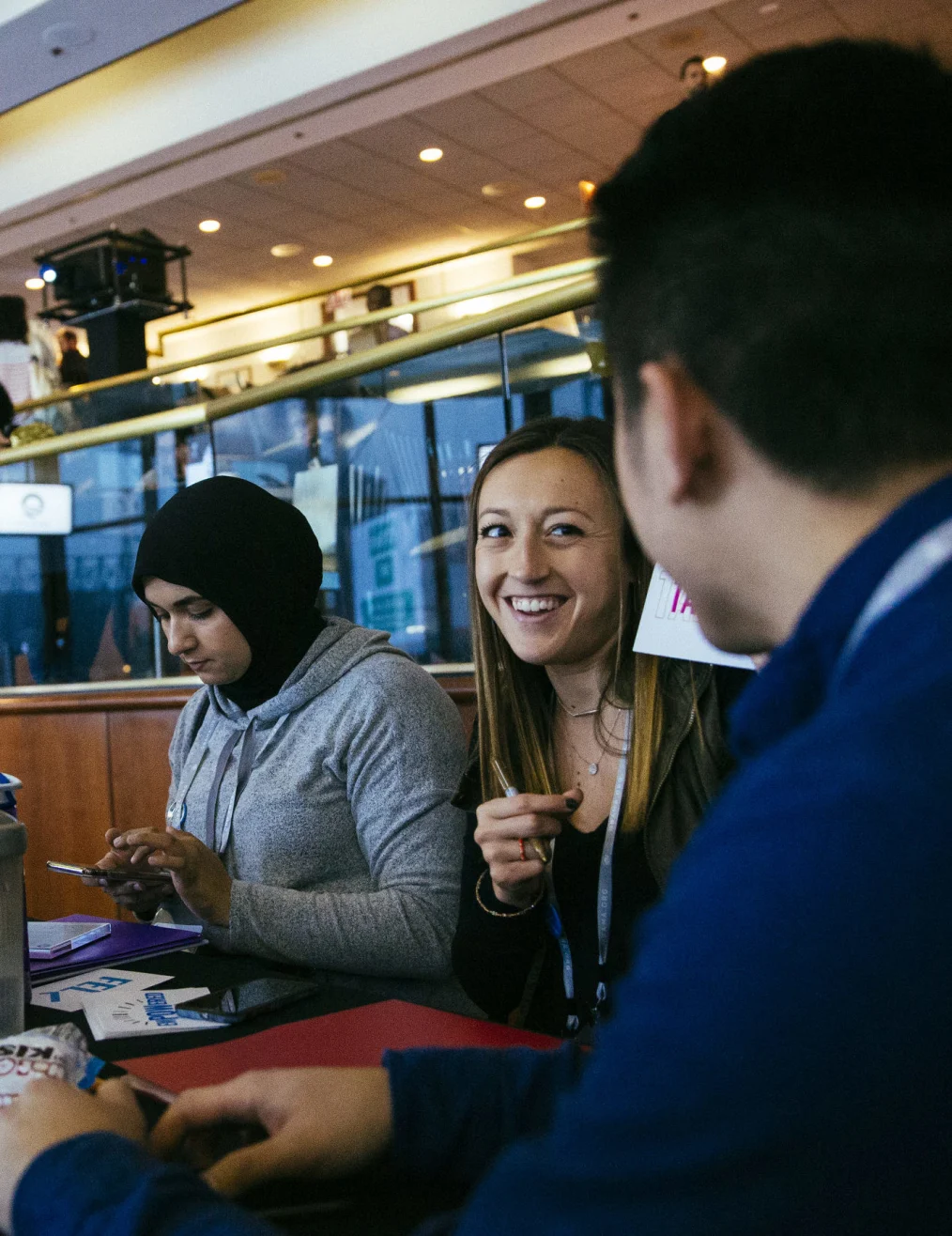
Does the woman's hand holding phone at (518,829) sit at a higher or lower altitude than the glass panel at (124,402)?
lower

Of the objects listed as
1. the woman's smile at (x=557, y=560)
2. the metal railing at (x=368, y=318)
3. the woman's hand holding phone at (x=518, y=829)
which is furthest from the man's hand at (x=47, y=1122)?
the metal railing at (x=368, y=318)

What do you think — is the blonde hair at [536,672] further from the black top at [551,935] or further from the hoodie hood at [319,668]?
the hoodie hood at [319,668]

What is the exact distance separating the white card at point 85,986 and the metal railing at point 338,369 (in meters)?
1.66

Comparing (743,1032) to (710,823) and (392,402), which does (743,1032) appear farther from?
(392,402)

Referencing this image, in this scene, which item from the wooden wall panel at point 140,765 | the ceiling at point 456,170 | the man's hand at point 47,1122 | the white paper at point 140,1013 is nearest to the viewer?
the man's hand at point 47,1122

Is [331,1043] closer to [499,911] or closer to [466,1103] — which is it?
[466,1103]

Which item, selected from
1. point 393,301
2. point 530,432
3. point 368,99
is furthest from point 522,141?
point 530,432

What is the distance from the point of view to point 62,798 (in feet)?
12.7

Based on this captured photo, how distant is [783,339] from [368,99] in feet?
19.6

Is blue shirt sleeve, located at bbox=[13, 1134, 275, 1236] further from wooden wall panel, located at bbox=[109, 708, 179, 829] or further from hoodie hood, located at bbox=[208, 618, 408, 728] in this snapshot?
wooden wall panel, located at bbox=[109, 708, 179, 829]

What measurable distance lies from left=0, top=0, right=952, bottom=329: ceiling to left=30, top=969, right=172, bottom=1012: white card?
15.8 ft

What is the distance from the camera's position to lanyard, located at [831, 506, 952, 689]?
1.59ft

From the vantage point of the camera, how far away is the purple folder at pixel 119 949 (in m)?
1.41

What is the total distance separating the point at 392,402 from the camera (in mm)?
3562
